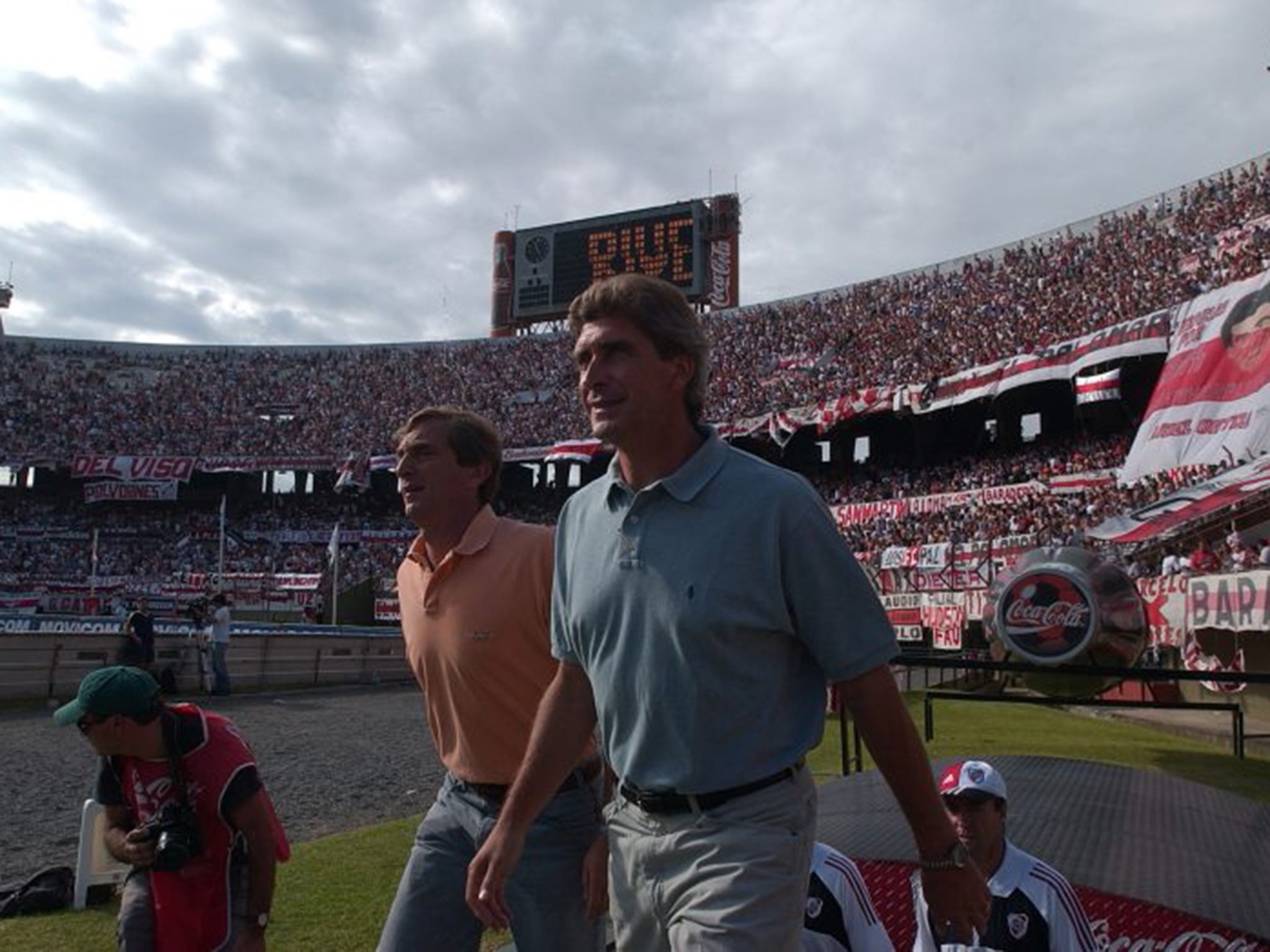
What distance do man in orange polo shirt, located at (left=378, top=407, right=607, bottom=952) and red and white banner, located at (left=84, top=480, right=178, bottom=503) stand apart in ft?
153

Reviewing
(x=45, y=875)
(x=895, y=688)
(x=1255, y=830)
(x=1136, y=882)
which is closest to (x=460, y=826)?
(x=895, y=688)

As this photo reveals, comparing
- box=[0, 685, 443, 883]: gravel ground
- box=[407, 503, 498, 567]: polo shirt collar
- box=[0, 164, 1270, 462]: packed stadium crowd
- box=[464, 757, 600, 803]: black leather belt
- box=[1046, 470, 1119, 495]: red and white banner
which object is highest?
box=[0, 164, 1270, 462]: packed stadium crowd

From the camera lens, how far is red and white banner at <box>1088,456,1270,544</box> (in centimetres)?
1566

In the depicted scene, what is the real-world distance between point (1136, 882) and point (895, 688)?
1.59 meters

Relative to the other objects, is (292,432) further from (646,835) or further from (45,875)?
(646,835)

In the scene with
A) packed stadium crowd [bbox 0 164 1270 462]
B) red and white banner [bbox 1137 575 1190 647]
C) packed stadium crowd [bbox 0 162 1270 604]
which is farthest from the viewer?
packed stadium crowd [bbox 0 164 1270 462]

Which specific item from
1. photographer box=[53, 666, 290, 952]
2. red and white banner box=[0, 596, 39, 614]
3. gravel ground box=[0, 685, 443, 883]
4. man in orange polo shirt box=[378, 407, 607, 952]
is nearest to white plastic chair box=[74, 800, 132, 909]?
gravel ground box=[0, 685, 443, 883]

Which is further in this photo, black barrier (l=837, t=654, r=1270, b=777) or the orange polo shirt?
black barrier (l=837, t=654, r=1270, b=777)

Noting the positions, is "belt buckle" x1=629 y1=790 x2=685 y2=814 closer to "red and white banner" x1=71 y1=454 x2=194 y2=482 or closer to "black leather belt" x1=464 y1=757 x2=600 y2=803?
"black leather belt" x1=464 y1=757 x2=600 y2=803

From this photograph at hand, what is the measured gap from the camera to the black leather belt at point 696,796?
1904 mm

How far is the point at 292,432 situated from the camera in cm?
4712

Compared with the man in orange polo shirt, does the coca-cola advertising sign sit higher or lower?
higher

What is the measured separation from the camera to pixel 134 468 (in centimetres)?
4566

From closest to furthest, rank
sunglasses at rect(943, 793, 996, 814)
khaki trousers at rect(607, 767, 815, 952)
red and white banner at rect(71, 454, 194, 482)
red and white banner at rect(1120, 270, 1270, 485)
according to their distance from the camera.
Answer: khaki trousers at rect(607, 767, 815, 952), sunglasses at rect(943, 793, 996, 814), red and white banner at rect(1120, 270, 1270, 485), red and white banner at rect(71, 454, 194, 482)
